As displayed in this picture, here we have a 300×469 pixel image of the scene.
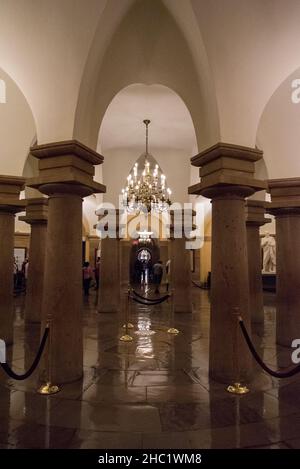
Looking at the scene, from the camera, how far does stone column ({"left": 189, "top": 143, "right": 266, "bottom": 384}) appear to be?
14.8 ft

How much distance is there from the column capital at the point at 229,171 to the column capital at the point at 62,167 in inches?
68.5

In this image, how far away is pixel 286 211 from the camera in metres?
6.61

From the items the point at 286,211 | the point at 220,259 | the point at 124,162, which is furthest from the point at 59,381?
the point at 124,162

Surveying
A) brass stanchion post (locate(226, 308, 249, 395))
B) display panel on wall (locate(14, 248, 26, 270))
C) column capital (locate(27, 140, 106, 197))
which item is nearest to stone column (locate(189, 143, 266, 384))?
brass stanchion post (locate(226, 308, 249, 395))

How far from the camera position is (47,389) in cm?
416

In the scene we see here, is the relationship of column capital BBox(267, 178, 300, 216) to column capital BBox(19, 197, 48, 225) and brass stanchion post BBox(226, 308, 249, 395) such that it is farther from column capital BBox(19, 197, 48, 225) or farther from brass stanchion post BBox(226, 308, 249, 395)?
column capital BBox(19, 197, 48, 225)

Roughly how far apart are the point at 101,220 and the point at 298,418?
28.2 ft

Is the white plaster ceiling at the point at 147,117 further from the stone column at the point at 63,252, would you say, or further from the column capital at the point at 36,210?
the stone column at the point at 63,252

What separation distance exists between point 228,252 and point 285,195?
8.90ft

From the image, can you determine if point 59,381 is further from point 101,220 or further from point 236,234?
point 101,220

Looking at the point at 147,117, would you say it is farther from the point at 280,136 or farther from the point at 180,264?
the point at 180,264

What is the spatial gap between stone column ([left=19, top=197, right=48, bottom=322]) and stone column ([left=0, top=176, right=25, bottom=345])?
161cm

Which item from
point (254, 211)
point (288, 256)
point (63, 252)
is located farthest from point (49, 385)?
point (254, 211)

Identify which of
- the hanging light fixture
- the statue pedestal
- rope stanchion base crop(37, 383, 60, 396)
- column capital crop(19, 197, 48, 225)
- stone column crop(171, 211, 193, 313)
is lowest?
rope stanchion base crop(37, 383, 60, 396)
